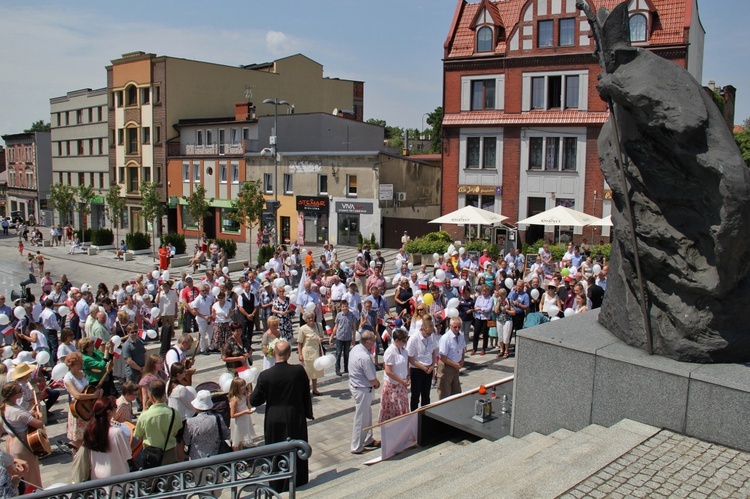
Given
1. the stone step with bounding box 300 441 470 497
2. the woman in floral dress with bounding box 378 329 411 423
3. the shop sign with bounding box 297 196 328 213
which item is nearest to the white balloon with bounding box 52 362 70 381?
the stone step with bounding box 300 441 470 497

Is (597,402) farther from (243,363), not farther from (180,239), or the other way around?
(180,239)

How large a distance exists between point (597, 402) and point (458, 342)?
11.4 feet

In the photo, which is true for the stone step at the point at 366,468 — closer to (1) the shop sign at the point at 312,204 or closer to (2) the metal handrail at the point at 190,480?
(2) the metal handrail at the point at 190,480

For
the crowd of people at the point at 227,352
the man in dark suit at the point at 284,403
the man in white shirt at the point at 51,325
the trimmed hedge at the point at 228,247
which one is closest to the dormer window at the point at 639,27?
the crowd of people at the point at 227,352

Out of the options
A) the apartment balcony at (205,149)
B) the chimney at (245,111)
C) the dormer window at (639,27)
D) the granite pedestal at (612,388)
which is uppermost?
the dormer window at (639,27)

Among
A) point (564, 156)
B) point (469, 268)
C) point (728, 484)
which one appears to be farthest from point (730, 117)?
point (728, 484)

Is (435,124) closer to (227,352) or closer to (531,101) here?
(531,101)

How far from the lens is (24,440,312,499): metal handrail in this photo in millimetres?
5047

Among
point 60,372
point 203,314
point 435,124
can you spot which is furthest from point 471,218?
point 435,124

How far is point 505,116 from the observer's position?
35469 mm

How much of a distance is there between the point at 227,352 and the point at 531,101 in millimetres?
29081

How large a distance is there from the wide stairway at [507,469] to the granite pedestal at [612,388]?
192mm

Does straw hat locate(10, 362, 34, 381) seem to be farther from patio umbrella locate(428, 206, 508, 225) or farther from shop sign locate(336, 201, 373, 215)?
shop sign locate(336, 201, 373, 215)

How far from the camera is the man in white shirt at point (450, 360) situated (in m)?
9.83
